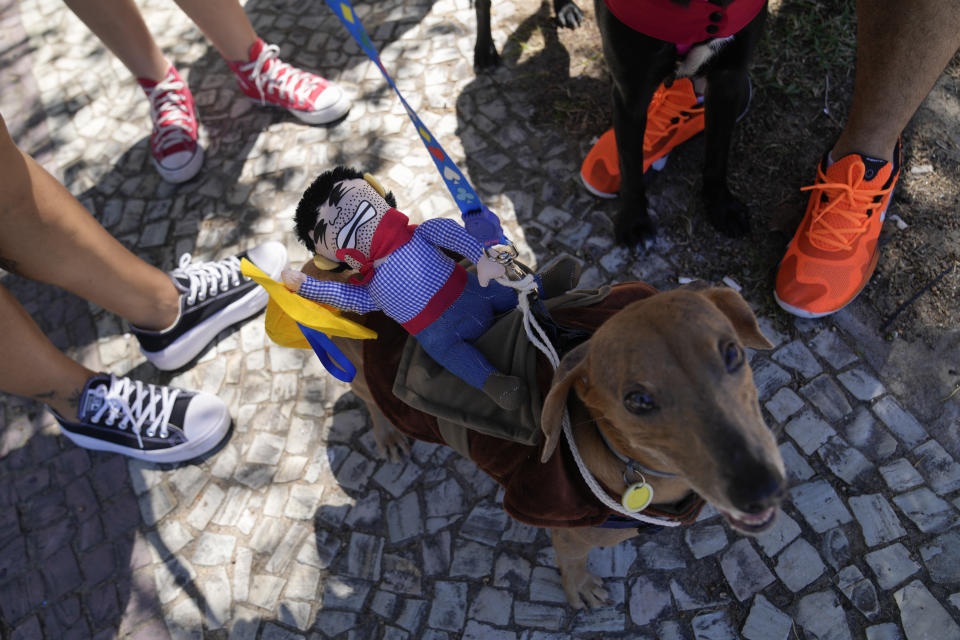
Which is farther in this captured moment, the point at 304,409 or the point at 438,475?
the point at 304,409

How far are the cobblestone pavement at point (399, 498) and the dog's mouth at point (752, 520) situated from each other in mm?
1389

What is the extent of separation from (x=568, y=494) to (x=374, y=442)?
1.64 meters

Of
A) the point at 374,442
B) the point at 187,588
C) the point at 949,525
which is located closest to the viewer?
the point at 949,525

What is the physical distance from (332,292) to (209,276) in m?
1.94

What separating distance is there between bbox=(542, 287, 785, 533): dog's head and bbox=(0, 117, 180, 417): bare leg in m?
2.66

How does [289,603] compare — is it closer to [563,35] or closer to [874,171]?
[874,171]

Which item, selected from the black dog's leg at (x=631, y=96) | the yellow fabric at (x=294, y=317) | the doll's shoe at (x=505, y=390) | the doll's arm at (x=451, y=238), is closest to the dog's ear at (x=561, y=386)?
the doll's shoe at (x=505, y=390)

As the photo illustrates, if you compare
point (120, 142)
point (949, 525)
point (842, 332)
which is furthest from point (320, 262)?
point (120, 142)

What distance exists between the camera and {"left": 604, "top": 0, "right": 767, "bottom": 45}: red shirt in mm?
2424

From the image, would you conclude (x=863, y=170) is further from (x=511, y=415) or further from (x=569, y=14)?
(x=569, y=14)

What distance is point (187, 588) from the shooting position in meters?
3.27

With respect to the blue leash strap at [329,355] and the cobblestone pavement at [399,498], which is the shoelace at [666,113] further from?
the blue leash strap at [329,355]

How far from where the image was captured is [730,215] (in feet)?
12.1

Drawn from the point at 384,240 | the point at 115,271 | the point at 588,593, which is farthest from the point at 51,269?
the point at 588,593
